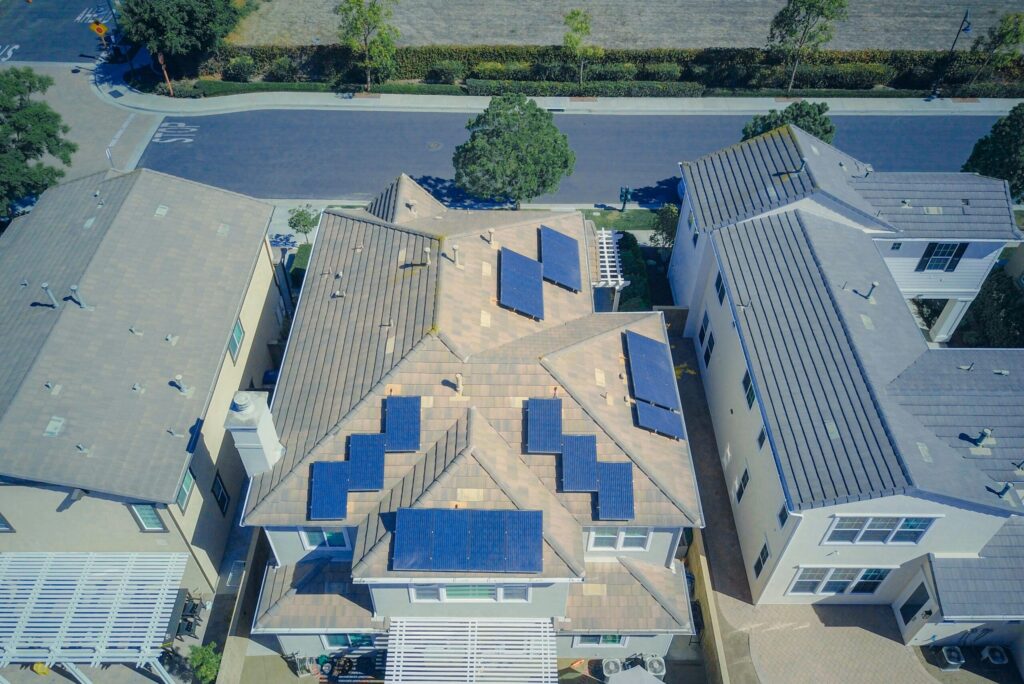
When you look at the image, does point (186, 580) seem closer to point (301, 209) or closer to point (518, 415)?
point (518, 415)

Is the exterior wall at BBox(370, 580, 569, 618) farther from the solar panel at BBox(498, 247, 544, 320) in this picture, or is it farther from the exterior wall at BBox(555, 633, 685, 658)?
the solar panel at BBox(498, 247, 544, 320)

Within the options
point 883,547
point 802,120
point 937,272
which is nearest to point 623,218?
point 802,120

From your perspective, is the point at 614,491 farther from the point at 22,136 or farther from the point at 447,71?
the point at 447,71

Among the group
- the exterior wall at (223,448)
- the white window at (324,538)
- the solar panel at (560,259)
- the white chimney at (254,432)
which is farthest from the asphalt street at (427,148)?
the white window at (324,538)

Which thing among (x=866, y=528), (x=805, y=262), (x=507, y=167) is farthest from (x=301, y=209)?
(x=866, y=528)

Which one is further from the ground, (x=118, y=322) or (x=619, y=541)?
(x=118, y=322)

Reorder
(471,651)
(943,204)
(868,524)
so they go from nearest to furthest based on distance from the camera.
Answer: (471,651) < (868,524) < (943,204)
